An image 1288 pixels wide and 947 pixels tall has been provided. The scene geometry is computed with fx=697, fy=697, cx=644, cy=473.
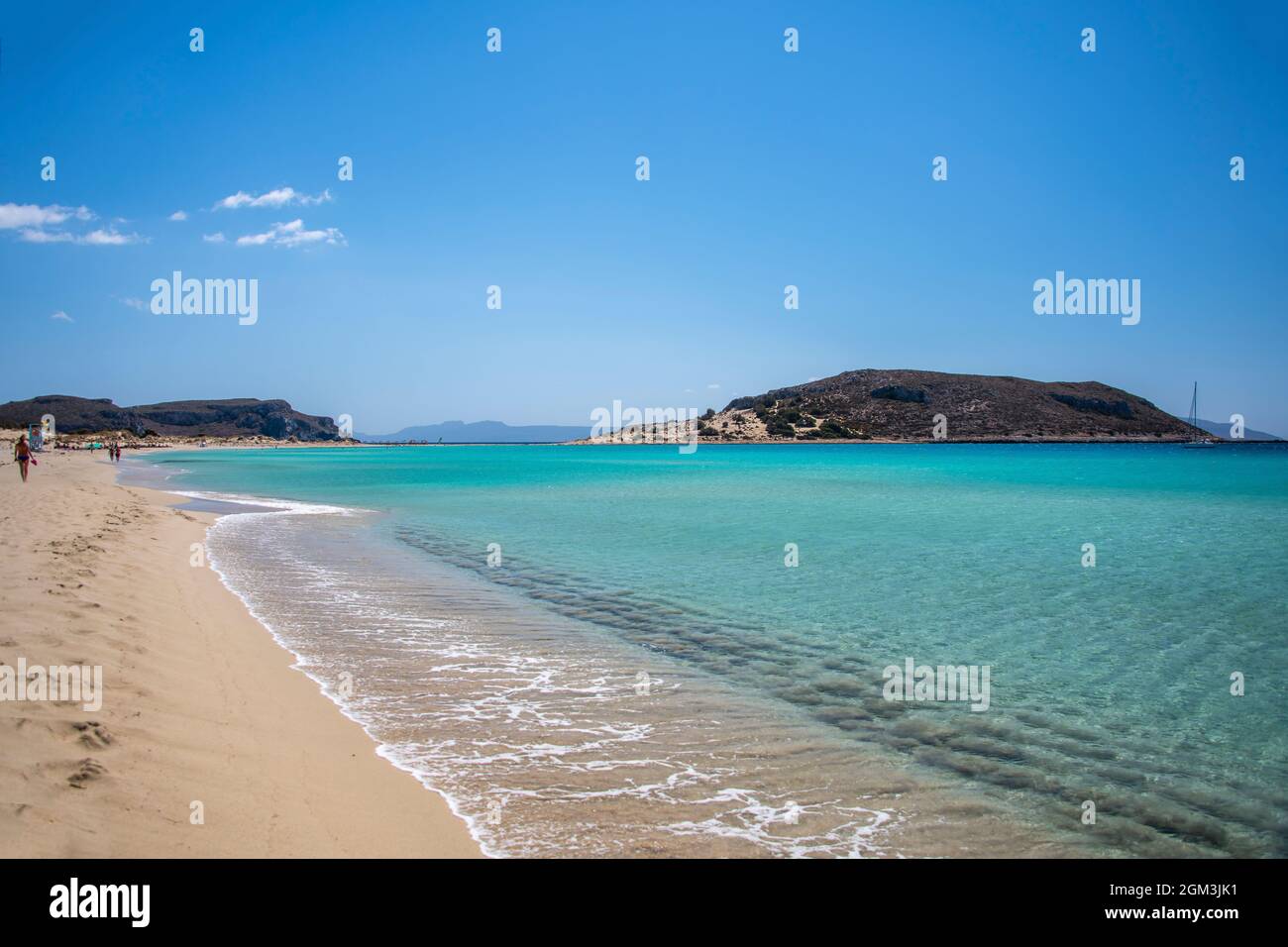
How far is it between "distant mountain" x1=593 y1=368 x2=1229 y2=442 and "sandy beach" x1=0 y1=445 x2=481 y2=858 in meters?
161

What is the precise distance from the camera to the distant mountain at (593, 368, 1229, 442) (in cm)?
16100

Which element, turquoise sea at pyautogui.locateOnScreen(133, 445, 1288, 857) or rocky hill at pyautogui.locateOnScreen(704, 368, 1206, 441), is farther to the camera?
rocky hill at pyautogui.locateOnScreen(704, 368, 1206, 441)

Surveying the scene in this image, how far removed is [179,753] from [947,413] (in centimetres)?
17995

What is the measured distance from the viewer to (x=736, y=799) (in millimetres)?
5328

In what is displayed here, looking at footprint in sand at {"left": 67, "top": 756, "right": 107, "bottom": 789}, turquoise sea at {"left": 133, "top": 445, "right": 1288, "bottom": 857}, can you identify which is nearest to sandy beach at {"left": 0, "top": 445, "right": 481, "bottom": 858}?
footprint in sand at {"left": 67, "top": 756, "right": 107, "bottom": 789}

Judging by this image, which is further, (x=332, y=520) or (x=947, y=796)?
(x=332, y=520)

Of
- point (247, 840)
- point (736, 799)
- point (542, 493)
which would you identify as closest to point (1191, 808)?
point (736, 799)

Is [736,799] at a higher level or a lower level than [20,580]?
lower

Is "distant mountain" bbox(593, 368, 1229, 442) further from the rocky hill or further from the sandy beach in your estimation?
the sandy beach

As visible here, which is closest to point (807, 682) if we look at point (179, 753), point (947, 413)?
point (179, 753)

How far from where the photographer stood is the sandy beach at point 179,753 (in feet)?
13.9
